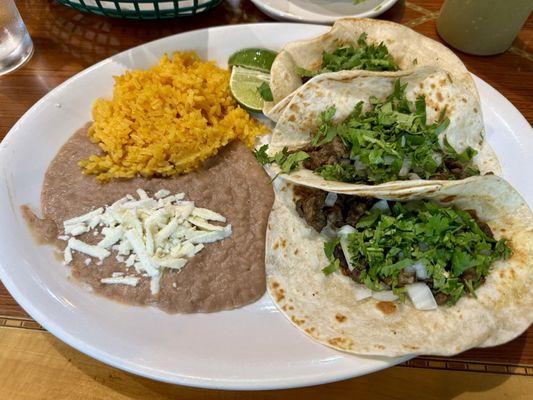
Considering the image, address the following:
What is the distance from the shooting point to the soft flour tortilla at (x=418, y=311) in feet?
5.10

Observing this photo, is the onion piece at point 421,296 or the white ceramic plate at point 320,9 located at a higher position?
the white ceramic plate at point 320,9

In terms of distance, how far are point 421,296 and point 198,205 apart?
113 cm

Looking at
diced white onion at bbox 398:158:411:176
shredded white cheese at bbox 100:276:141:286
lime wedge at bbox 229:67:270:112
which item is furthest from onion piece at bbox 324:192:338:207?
shredded white cheese at bbox 100:276:141:286

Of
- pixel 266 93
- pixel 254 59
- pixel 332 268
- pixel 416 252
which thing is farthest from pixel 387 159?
pixel 254 59

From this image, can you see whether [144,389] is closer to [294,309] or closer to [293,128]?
[294,309]

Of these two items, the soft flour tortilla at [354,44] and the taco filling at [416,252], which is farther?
the soft flour tortilla at [354,44]

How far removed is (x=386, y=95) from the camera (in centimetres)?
203

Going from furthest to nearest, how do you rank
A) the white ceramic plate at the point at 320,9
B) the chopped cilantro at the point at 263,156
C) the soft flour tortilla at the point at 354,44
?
the white ceramic plate at the point at 320,9 → the soft flour tortilla at the point at 354,44 → the chopped cilantro at the point at 263,156

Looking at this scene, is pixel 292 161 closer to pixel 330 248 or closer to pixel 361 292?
pixel 330 248

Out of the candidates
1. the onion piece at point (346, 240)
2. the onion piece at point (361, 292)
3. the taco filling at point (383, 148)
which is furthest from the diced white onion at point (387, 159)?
the onion piece at point (361, 292)

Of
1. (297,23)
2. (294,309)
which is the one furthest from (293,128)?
(297,23)

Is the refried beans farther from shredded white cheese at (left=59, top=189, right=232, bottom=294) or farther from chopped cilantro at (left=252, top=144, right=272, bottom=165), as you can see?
chopped cilantro at (left=252, top=144, right=272, bottom=165)

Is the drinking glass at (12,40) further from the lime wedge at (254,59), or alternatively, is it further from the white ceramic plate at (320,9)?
the white ceramic plate at (320,9)

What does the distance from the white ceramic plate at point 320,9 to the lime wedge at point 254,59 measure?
50cm
